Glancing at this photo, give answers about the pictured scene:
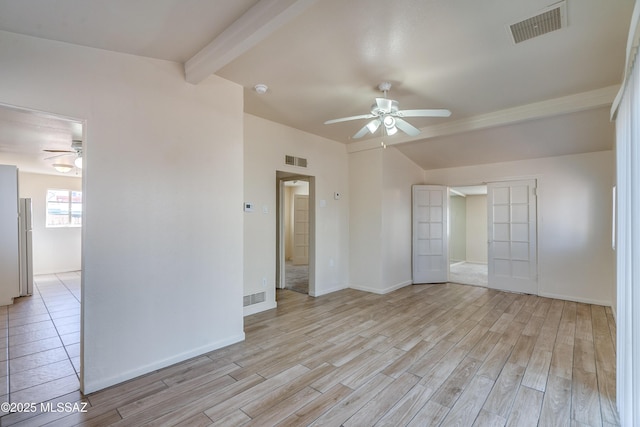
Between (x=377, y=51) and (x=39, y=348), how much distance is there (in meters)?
4.70

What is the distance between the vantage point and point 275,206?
4598 mm

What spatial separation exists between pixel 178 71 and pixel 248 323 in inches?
123

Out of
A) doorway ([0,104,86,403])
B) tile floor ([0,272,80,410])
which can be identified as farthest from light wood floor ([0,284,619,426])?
doorway ([0,104,86,403])

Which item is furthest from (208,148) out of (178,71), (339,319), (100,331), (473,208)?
(473,208)

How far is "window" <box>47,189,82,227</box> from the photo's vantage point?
7353mm

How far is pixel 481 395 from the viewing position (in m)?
2.28

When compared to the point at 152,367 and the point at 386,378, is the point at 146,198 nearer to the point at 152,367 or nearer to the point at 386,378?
the point at 152,367

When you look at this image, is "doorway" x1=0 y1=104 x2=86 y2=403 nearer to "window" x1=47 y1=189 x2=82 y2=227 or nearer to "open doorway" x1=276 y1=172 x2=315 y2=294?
"window" x1=47 y1=189 x2=82 y2=227

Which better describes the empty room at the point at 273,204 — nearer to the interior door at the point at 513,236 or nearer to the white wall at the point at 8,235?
the white wall at the point at 8,235

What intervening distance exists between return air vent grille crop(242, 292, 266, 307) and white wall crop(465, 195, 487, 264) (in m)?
7.68

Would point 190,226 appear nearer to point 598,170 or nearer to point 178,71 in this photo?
point 178,71

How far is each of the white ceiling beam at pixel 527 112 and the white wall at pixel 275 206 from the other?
4.72ft

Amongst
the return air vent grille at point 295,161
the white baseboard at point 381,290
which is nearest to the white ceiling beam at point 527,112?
the return air vent grille at point 295,161

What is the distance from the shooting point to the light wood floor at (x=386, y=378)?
6.65ft
